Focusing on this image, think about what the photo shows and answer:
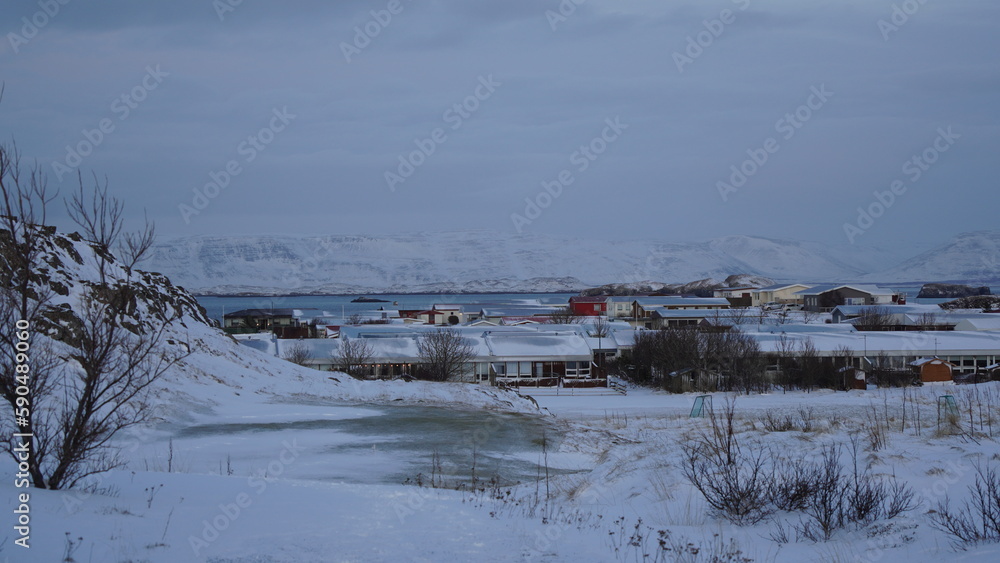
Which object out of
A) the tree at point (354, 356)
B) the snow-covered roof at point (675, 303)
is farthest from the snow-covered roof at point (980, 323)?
the tree at point (354, 356)

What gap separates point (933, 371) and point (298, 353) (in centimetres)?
3301

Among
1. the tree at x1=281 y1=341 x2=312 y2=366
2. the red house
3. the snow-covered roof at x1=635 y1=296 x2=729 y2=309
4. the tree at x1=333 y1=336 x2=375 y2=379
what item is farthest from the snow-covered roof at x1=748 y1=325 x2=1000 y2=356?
the red house

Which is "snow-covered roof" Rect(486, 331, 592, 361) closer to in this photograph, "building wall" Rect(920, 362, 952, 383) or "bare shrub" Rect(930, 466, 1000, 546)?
"building wall" Rect(920, 362, 952, 383)

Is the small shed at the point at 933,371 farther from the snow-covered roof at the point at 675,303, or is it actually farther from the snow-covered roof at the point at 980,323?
the snow-covered roof at the point at 675,303

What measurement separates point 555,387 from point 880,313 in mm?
40179

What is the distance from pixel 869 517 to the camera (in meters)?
7.80

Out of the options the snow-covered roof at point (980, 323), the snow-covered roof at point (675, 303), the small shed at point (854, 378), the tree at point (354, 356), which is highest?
the snow-covered roof at point (675, 303)

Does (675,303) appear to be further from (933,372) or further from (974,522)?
(974,522)

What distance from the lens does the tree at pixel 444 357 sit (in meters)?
40.3

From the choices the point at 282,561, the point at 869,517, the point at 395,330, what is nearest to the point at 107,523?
the point at 282,561

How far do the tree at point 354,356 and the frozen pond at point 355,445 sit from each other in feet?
70.1

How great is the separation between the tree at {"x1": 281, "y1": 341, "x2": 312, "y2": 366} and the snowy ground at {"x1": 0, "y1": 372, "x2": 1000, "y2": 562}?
25.7 meters

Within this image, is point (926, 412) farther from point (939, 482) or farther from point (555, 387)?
point (555, 387)

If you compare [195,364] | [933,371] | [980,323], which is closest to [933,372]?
[933,371]
